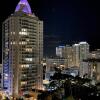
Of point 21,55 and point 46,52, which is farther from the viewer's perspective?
point 46,52

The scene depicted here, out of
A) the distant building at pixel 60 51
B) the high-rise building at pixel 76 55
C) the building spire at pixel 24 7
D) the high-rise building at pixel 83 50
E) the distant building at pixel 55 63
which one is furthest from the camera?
the distant building at pixel 60 51

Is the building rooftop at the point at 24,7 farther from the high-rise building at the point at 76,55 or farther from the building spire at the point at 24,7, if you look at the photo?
the high-rise building at the point at 76,55

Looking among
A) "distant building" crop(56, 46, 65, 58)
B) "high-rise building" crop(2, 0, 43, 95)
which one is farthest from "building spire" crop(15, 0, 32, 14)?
"distant building" crop(56, 46, 65, 58)

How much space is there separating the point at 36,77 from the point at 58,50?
120 ft

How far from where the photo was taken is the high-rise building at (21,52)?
30422mm

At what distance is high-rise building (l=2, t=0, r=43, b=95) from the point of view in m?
30.4

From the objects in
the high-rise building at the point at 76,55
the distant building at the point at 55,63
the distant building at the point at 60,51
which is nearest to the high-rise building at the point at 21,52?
the distant building at the point at 55,63

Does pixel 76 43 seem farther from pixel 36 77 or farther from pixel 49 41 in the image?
pixel 36 77

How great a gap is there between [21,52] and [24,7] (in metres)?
6.65

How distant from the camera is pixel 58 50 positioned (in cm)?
6906

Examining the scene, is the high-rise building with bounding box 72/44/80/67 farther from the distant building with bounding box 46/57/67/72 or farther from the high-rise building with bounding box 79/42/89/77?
the distant building with bounding box 46/57/67/72

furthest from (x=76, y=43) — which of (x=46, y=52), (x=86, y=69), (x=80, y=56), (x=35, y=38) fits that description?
(x=35, y=38)

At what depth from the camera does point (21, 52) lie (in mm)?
30906

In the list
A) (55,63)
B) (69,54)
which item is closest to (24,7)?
(55,63)
